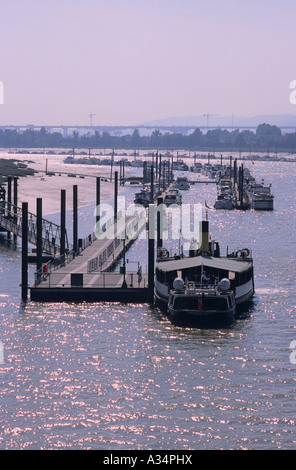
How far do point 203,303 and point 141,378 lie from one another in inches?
489

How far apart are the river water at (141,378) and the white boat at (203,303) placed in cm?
91

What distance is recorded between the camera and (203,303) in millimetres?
58344

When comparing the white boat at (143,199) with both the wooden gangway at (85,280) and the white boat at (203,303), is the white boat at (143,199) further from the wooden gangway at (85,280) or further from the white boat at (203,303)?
the white boat at (203,303)

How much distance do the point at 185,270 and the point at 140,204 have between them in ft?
328

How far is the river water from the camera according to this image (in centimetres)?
3919

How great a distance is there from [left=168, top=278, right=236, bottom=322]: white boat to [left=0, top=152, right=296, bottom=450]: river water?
911 millimetres

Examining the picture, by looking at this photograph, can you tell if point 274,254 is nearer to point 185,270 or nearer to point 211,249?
point 211,249

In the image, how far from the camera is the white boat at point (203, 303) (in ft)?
190

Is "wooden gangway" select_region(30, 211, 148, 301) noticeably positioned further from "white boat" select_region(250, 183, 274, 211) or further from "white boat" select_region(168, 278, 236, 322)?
"white boat" select_region(250, 183, 274, 211)
